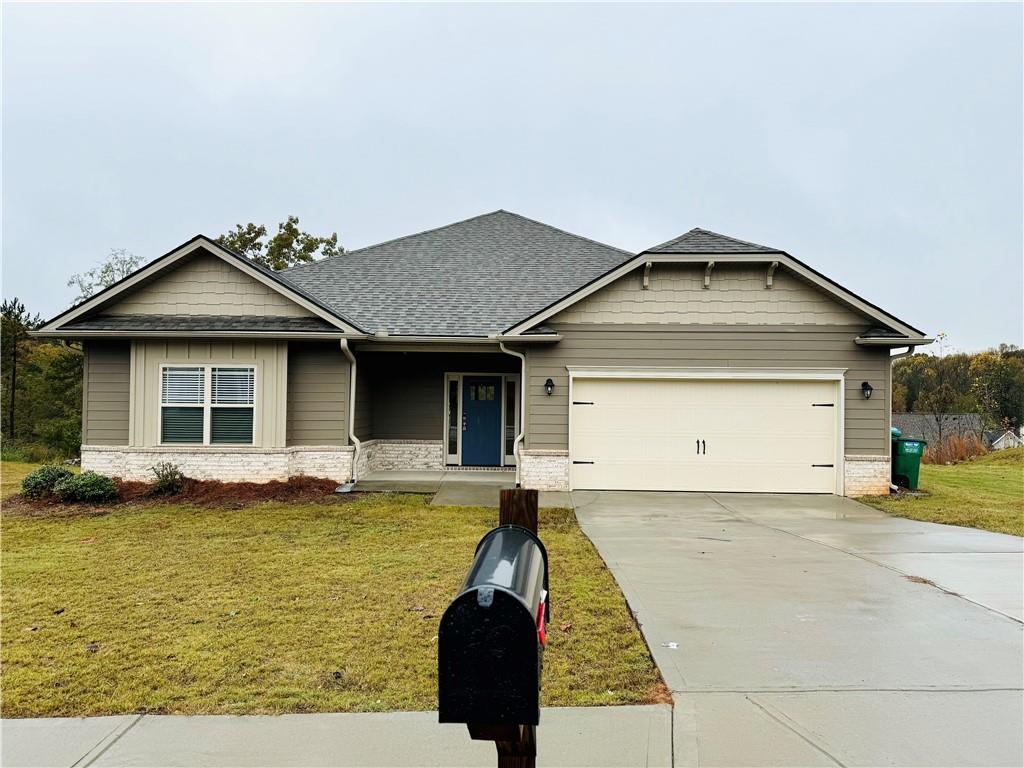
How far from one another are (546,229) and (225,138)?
17.4m

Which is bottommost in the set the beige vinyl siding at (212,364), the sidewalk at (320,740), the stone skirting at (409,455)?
the sidewalk at (320,740)

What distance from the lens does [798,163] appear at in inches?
1001

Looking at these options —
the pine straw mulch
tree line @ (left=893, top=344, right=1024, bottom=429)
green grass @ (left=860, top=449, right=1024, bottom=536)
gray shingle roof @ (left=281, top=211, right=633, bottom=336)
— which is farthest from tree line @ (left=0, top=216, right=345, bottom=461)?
tree line @ (left=893, top=344, right=1024, bottom=429)

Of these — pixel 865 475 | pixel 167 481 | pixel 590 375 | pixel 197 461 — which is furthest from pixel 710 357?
pixel 167 481

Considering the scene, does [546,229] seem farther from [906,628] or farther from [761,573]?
[906,628]

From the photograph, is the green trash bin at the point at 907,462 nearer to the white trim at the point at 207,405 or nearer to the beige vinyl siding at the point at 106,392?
the white trim at the point at 207,405

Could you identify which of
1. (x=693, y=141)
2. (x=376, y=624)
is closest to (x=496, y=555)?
(x=376, y=624)

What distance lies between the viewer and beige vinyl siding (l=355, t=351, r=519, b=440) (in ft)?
46.6

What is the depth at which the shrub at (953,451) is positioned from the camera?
20906 mm

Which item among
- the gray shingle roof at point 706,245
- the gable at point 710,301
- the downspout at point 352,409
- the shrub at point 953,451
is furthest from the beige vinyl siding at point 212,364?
the shrub at point 953,451

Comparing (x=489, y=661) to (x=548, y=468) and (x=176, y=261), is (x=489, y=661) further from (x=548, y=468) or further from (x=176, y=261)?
(x=176, y=261)

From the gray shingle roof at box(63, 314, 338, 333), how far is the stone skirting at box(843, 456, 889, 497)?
380 inches

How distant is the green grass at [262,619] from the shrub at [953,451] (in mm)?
18345

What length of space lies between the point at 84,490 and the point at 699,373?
35.2 feet
